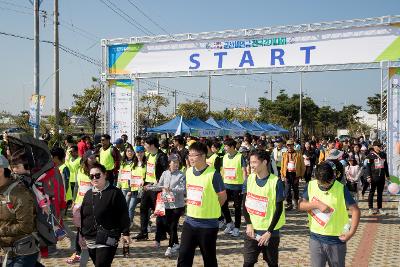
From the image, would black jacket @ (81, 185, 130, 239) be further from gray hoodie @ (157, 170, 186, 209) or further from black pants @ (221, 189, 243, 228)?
black pants @ (221, 189, 243, 228)

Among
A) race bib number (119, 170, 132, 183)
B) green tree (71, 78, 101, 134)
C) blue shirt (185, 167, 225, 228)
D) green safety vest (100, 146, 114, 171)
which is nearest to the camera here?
→ blue shirt (185, 167, 225, 228)

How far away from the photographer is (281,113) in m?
68.9

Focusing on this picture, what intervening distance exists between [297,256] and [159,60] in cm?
972

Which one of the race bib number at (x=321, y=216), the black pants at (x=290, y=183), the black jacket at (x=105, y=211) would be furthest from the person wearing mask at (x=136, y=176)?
the black pants at (x=290, y=183)

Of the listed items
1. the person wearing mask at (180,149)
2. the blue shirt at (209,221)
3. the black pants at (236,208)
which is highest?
the person wearing mask at (180,149)

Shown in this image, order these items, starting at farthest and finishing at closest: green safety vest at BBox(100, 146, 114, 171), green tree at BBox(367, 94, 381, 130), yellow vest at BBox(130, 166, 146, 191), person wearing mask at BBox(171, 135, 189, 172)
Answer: green tree at BBox(367, 94, 381, 130) < person wearing mask at BBox(171, 135, 189, 172) < green safety vest at BBox(100, 146, 114, 171) < yellow vest at BBox(130, 166, 146, 191)

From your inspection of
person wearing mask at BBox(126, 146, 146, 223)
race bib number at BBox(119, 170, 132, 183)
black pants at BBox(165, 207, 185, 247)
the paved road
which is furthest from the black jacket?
race bib number at BBox(119, 170, 132, 183)

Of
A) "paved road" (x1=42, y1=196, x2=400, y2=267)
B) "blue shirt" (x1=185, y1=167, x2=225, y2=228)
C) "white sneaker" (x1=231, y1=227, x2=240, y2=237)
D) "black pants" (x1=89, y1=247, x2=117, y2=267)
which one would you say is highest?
"blue shirt" (x1=185, y1=167, x2=225, y2=228)

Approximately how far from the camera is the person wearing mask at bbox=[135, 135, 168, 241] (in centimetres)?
816

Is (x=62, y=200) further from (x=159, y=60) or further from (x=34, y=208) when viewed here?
(x=159, y=60)

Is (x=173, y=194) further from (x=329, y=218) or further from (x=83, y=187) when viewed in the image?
(x=329, y=218)

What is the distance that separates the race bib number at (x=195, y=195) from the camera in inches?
216

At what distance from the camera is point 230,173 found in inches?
369

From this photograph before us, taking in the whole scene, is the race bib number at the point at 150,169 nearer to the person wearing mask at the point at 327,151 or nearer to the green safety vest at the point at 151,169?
the green safety vest at the point at 151,169
